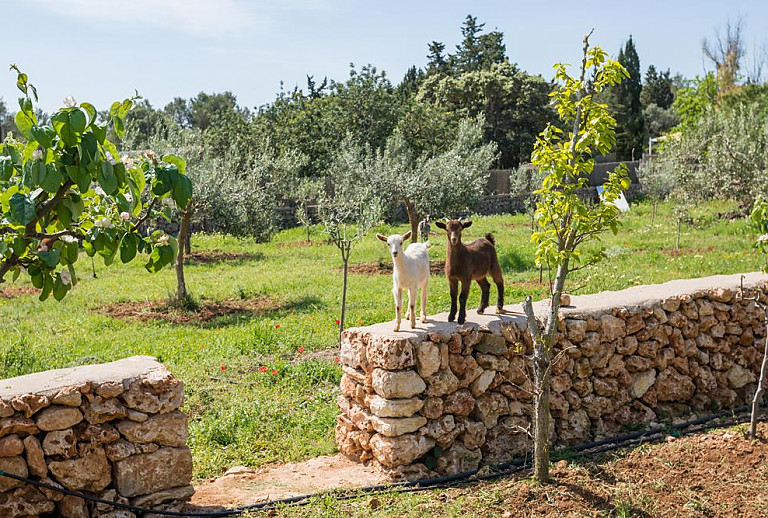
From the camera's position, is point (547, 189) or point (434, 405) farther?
point (434, 405)

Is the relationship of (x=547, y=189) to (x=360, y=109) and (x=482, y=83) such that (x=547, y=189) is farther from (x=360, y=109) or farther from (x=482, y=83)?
(x=482, y=83)

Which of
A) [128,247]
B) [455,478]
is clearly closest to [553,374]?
[455,478]

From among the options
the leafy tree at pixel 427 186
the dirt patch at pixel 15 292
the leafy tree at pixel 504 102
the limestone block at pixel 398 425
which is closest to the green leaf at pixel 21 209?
the limestone block at pixel 398 425

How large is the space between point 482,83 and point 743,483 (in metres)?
38.1

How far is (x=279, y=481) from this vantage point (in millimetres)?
6539

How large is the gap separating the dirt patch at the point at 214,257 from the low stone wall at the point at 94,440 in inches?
588

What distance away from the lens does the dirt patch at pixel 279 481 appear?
6.11m

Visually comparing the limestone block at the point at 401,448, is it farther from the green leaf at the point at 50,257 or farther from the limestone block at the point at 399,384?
the green leaf at the point at 50,257

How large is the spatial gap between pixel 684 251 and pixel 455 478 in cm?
1484

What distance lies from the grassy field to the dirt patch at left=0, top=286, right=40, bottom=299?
1.40 ft

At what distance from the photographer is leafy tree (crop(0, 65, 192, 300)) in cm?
300

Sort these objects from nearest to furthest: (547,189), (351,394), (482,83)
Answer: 1. (547,189)
2. (351,394)
3. (482,83)

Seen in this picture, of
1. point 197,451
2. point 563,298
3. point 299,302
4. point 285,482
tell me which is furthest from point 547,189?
point 299,302

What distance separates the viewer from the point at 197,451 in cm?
726
